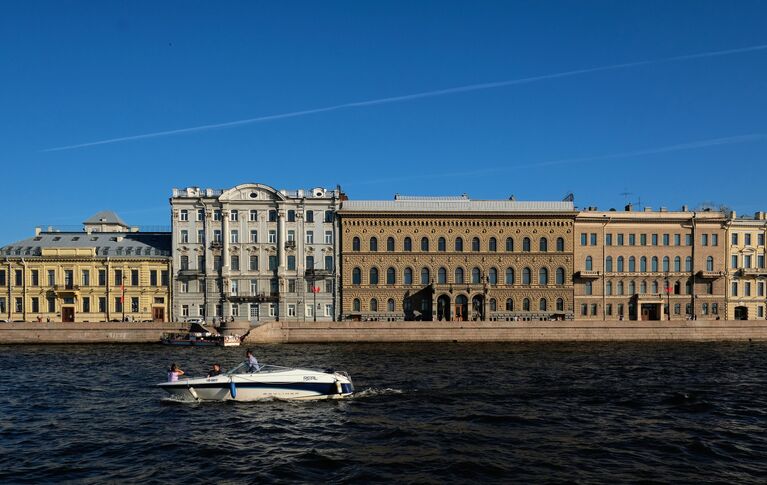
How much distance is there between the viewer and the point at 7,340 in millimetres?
57625

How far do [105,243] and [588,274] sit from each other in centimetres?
5143

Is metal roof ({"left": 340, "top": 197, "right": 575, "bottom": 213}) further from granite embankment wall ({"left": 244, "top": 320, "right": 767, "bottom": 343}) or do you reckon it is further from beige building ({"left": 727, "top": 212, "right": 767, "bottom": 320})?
beige building ({"left": 727, "top": 212, "right": 767, "bottom": 320})

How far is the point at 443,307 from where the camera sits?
66.4m

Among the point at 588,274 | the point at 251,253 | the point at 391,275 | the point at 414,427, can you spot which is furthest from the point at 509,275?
the point at 414,427

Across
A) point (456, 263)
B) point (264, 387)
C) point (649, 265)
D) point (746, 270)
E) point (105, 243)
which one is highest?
point (105, 243)

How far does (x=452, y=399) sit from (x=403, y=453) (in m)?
8.80

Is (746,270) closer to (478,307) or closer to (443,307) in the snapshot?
(478,307)

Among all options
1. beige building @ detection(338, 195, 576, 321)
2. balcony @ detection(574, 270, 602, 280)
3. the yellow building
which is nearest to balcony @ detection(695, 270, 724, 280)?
balcony @ detection(574, 270, 602, 280)

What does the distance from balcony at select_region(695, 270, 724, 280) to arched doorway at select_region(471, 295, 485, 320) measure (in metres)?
23.4

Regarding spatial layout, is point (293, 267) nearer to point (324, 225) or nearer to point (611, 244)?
point (324, 225)

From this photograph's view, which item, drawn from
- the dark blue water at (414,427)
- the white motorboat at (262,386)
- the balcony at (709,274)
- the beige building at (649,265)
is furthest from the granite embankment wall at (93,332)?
the balcony at (709,274)

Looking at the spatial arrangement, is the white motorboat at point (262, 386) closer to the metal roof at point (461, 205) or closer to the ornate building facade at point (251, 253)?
the ornate building facade at point (251, 253)

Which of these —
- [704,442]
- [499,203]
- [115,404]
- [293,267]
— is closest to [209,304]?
[293,267]

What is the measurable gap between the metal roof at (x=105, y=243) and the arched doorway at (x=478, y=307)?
32.3 metres
